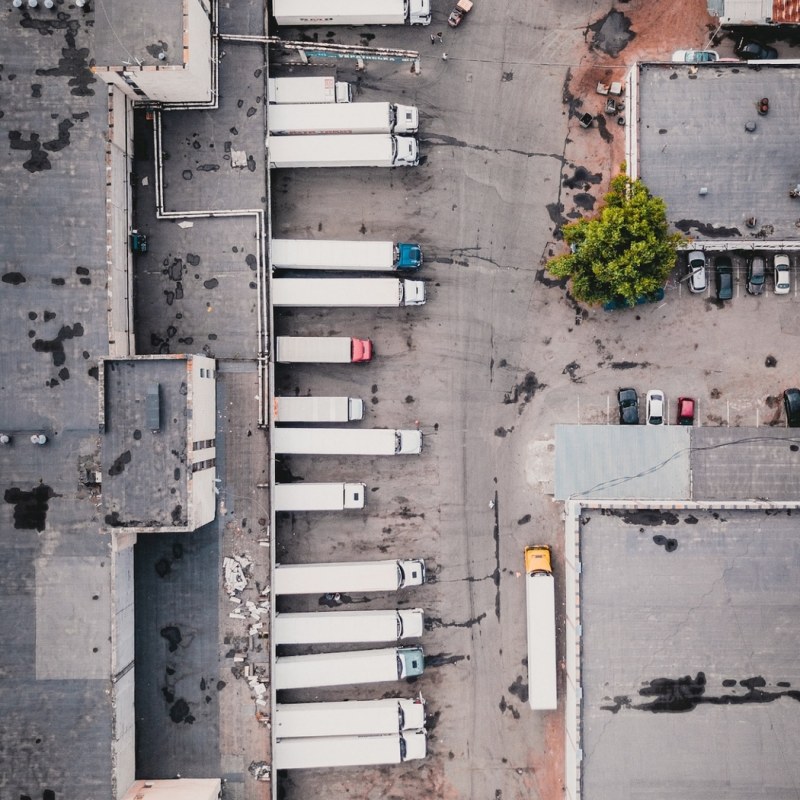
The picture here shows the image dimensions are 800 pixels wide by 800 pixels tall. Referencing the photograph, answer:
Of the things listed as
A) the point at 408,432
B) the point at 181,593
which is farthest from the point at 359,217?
the point at 181,593

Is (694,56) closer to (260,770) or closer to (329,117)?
(329,117)

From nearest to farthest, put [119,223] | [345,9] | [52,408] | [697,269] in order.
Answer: [52,408] < [119,223] < [345,9] < [697,269]

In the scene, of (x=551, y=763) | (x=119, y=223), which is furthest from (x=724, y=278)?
(x=119, y=223)

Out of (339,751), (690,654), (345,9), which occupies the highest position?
(345,9)

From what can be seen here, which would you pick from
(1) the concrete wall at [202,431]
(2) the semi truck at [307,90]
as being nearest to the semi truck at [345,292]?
(1) the concrete wall at [202,431]

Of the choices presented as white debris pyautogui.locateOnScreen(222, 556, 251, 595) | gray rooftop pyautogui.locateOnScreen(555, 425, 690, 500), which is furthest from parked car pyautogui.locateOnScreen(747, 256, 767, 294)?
white debris pyautogui.locateOnScreen(222, 556, 251, 595)

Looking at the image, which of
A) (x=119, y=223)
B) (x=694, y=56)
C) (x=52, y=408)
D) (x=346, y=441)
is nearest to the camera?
(x=52, y=408)

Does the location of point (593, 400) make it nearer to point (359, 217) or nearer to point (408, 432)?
point (408, 432)

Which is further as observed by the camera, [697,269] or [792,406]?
[697,269]
